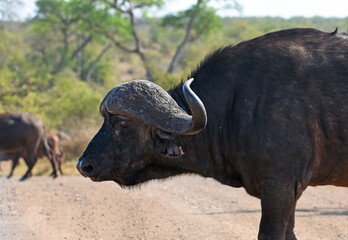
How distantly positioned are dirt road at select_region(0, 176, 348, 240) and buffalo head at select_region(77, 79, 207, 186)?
6.51 feet

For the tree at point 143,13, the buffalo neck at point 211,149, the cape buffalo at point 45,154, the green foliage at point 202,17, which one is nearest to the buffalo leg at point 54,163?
the cape buffalo at point 45,154

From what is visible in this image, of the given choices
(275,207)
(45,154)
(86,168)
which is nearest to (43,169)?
(45,154)

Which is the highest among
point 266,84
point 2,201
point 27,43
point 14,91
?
point 266,84

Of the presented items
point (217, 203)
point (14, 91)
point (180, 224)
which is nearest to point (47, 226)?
point (180, 224)

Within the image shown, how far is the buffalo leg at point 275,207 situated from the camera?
4535 mm

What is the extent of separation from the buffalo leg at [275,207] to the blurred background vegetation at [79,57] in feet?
35.4

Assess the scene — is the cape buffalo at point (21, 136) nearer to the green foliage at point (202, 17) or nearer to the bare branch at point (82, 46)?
the green foliage at point (202, 17)

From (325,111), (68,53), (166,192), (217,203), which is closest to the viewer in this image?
(325,111)

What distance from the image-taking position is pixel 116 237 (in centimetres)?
689

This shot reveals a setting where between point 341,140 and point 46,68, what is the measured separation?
130 feet

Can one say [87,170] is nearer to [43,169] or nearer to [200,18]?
[43,169]

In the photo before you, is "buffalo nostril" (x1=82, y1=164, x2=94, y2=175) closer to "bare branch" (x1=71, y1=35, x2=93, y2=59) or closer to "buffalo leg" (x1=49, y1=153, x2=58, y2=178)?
"buffalo leg" (x1=49, y1=153, x2=58, y2=178)

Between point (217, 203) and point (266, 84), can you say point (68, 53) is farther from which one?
point (266, 84)

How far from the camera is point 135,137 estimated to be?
5.00 m
